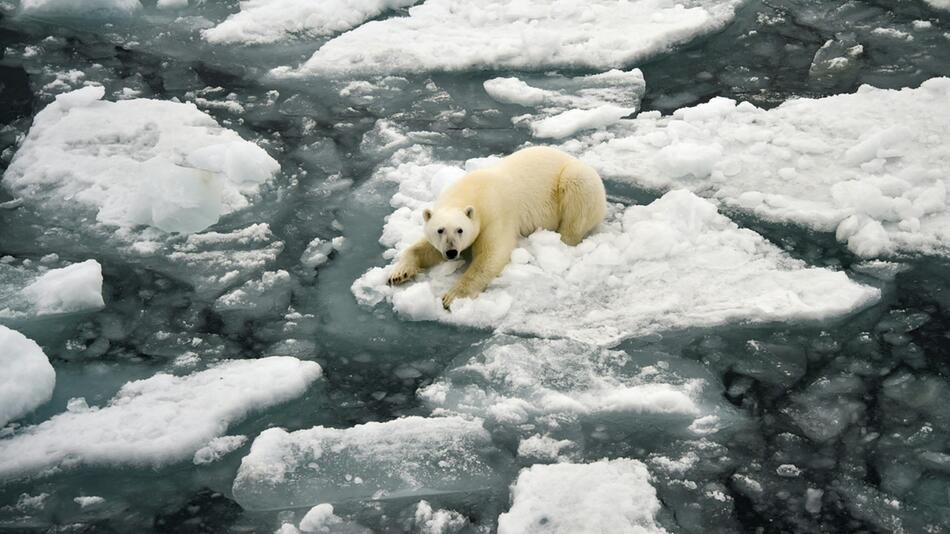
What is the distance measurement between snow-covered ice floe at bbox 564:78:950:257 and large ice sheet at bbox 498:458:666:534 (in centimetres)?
224

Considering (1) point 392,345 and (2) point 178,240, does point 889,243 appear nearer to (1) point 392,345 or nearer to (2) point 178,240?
(1) point 392,345

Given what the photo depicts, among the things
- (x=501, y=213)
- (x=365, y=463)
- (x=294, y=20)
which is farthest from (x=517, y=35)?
(x=365, y=463)

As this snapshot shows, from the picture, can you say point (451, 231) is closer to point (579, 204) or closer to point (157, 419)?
point (579, 204)

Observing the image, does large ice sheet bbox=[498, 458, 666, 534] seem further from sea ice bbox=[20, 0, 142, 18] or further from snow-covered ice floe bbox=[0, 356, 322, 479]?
sea ice bbox=[20, 0, 142, 18]

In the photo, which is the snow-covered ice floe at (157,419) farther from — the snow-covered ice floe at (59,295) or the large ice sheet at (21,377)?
the snow-covered ice floe at (59,295)

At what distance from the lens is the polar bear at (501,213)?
4.75 metres

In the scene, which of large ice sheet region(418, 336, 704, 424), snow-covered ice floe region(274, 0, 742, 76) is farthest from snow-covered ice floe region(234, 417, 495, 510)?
snow-covered ice floe region(274, 0, 742, 76)

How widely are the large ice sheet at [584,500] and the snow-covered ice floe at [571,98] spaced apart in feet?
10.8

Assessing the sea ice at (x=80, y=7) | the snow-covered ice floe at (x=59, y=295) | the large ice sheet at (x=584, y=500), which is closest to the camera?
the large ice sheet at (x=584, y=500)

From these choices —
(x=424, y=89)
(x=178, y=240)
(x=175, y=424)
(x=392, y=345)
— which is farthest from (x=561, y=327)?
(x=424, y=89)

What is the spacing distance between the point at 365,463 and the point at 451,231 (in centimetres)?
138

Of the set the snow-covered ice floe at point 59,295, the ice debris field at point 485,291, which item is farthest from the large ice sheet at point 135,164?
the snow-covered ice floe at point 59,295

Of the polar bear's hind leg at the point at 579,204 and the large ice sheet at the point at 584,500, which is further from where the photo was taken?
the polar bear's hind leg at the point at 579,204

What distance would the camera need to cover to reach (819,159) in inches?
233
